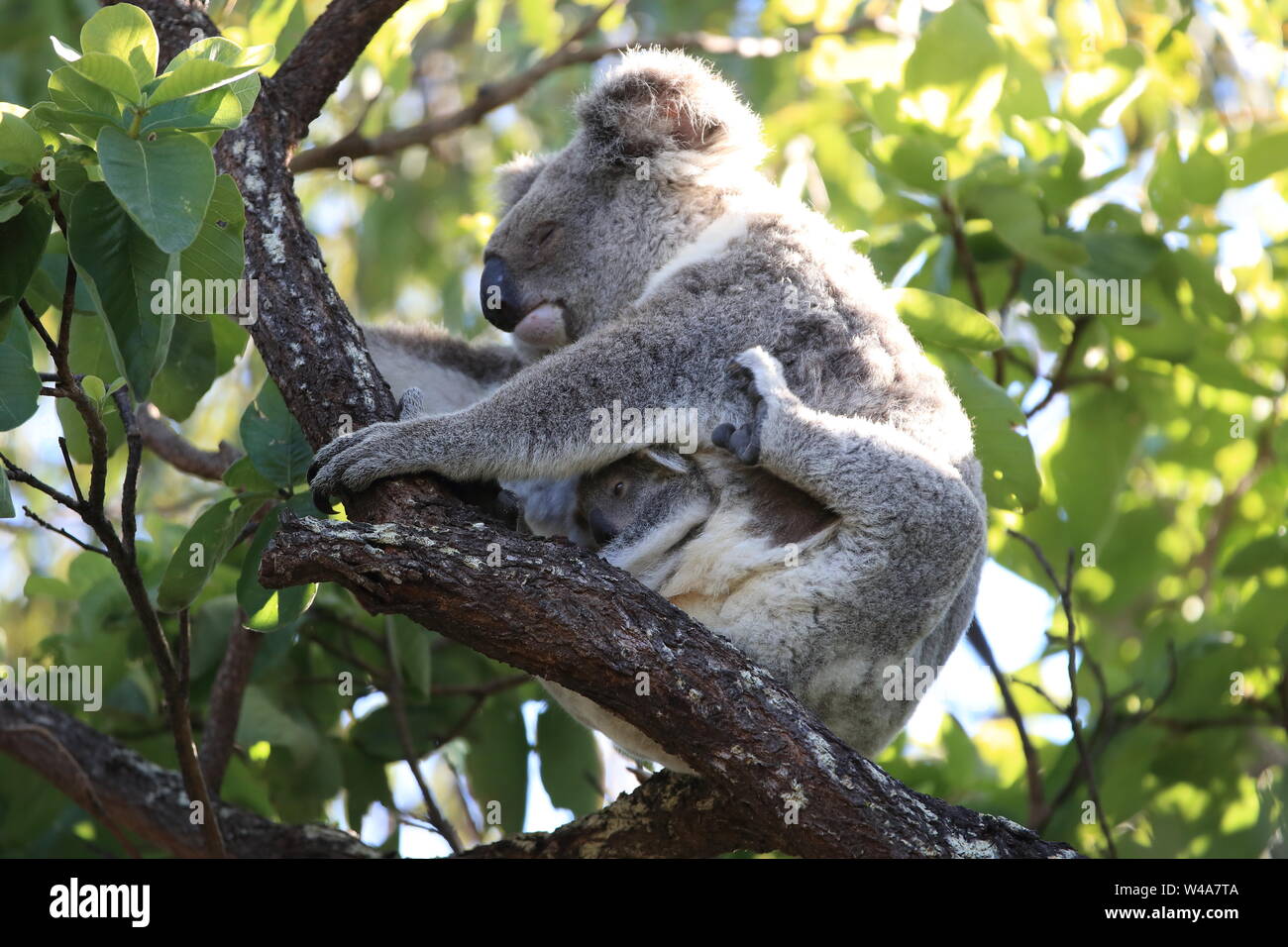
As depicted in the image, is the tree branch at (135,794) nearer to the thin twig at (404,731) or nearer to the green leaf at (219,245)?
the thin twig at (404,731)

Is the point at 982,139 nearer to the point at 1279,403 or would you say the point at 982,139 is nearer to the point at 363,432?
the point at 1279,403

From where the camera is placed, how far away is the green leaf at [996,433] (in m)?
3.71

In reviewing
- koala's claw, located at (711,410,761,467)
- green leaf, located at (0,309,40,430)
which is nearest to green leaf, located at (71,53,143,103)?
green leaf, located at (0,309,40,430)

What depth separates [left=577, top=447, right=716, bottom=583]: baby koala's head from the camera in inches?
132

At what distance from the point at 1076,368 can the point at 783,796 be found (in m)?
2.80

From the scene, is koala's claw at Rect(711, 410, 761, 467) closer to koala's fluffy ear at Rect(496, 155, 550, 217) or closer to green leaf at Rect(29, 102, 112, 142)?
green leaf at Rect(29, 102, 112, 142)

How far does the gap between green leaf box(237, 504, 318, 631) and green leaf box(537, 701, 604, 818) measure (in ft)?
4.26

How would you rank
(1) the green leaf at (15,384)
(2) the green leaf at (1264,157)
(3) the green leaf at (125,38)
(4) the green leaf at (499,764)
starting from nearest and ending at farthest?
(3) the green leaf at (125,38)
(1) the green leaf at (15,384)
(4) the green leaf at (499,764)
(2) the green leaf at (1264,157)

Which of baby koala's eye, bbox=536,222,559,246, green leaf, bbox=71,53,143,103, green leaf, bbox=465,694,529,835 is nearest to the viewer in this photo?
green leaf, bbox=71,53,143,103

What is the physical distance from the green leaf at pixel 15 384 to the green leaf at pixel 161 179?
52 cm

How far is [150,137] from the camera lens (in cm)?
235

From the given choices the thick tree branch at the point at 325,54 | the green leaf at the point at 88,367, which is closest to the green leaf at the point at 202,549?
the green leaf at the point at 88,367

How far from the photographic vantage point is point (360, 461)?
2986mm

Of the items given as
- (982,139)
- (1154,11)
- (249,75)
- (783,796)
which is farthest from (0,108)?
(1154,11)
